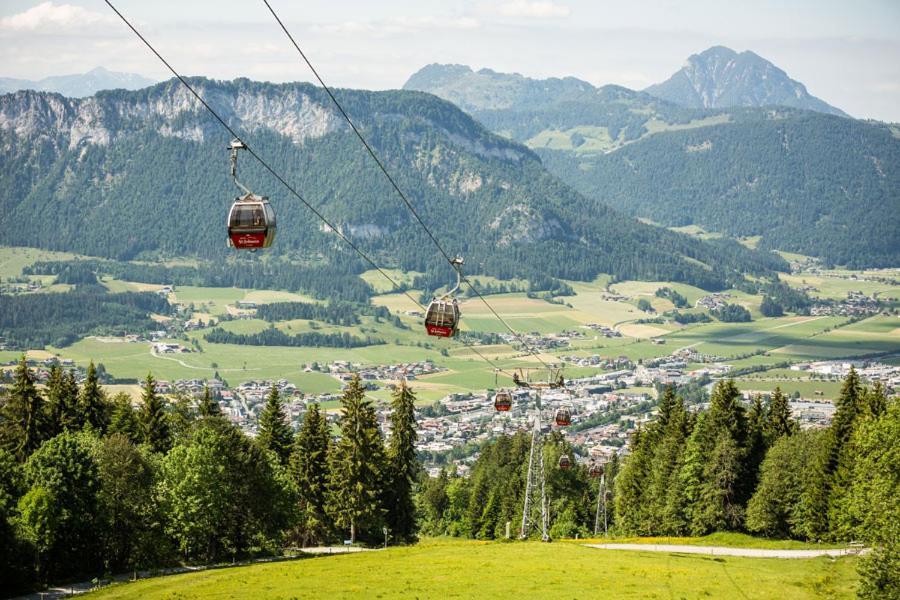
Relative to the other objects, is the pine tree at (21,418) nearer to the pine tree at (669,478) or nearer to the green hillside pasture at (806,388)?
the pine tree at (669,478)

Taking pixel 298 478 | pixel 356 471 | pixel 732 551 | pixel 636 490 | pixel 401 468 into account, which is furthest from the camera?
pixel 636 490

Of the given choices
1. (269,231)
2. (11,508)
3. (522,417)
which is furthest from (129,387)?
(269,231)

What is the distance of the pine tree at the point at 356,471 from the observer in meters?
75.9

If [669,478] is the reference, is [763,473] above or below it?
above

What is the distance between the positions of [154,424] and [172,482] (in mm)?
9986

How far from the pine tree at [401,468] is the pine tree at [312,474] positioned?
483cm

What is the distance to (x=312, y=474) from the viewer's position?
258 ft

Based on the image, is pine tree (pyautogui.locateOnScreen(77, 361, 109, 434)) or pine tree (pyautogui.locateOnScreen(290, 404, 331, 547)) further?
pine tree (pyautogui.locateOnScreen(290, 404, 331, 547))

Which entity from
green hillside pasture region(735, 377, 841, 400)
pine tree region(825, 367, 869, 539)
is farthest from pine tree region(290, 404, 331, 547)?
green hillside pasture region(735, 377, 841, 400)

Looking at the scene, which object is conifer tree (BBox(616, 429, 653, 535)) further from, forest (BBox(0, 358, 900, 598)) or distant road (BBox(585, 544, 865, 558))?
distant road (BBox(585, 544, 865, 558))

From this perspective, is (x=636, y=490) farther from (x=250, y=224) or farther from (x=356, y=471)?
(x=250, y=224)

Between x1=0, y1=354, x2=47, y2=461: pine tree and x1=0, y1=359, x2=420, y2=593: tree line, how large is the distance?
0.09m

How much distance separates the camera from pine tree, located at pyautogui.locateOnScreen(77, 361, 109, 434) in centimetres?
7462

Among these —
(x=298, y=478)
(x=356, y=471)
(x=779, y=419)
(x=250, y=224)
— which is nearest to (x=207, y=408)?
(x=298, y=478)
